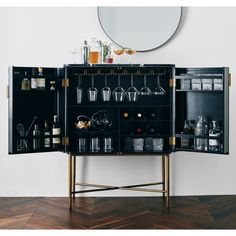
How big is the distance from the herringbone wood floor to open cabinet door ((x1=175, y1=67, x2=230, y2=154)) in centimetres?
58

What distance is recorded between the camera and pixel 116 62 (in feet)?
17.3

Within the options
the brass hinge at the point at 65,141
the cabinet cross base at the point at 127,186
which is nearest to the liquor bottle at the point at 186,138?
the cabinet cross base at the point at 127,186

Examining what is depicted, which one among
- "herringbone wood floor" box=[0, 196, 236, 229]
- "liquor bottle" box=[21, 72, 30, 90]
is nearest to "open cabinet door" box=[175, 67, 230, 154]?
"herringbone wood floor" box=[0, 196, 236, 229]

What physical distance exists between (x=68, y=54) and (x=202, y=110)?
4.89 ft

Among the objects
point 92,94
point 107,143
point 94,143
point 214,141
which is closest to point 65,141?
point 94,143

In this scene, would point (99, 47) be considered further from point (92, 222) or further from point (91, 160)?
point (92, 222)

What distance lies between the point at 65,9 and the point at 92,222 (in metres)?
2.22

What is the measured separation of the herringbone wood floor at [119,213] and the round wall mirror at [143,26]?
5.26ft

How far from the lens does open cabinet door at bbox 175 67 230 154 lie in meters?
4.65

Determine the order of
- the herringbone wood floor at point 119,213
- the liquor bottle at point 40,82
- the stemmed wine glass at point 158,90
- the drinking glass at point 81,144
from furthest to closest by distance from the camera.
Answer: the stemmed wine glass at point 158,90, the drinking glass at point 81,144, the liquor bottle at point 40,82, the herringbone wood floor at point 119,213

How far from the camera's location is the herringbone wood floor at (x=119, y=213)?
428 cm

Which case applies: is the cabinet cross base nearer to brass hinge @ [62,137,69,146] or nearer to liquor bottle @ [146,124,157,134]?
brass hinge @ [62,137,69,146]

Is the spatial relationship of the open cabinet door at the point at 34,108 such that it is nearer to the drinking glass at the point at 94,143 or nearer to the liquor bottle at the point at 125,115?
the drinking glass at the point at 94,143

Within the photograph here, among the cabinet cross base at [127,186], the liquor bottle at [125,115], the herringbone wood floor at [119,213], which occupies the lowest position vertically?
the herringbone wood floor at [119,213]
